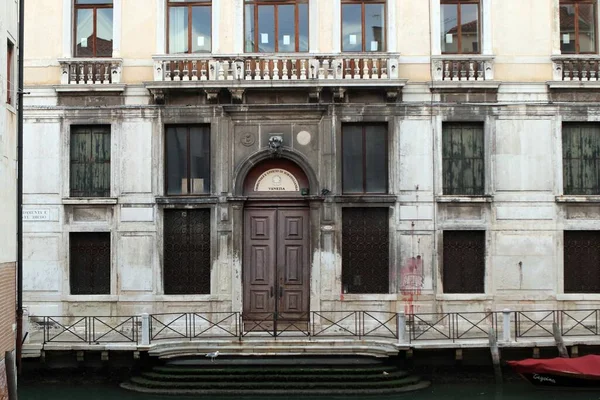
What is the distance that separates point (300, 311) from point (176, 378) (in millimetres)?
4456

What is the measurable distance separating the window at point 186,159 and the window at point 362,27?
4.51 m

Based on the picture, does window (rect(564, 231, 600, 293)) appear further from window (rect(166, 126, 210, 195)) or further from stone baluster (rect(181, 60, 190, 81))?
stone baluster (rect(181, 60, 190, 81))

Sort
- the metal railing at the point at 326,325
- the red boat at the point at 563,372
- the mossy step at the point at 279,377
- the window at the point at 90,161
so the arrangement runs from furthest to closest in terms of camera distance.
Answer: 1. the window at the point at 90,161
2. the metal railing at the point at 326,325
3. the mossy step at the point at 279,377
4. the red boat at the point at 563,372

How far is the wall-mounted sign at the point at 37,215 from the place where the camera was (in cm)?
2323

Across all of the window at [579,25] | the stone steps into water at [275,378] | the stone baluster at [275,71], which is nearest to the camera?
the stone steps into water at [275,378]

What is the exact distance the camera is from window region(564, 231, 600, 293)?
2311cm

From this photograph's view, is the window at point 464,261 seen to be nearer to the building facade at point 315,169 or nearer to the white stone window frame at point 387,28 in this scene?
the building facade at point 315,169

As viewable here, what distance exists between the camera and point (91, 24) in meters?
23.8

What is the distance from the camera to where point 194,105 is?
23.3 metres

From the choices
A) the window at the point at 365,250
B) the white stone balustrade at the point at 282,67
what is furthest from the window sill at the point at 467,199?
the white stone balustrade at the point at 282,67

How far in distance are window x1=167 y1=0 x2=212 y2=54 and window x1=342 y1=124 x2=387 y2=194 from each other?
4460mm

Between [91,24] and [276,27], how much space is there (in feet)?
16.3

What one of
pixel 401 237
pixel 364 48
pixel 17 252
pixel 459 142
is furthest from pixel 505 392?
pixel 17 252

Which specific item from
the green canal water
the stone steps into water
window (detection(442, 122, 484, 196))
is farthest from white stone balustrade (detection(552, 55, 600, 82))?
the stone steps into water
